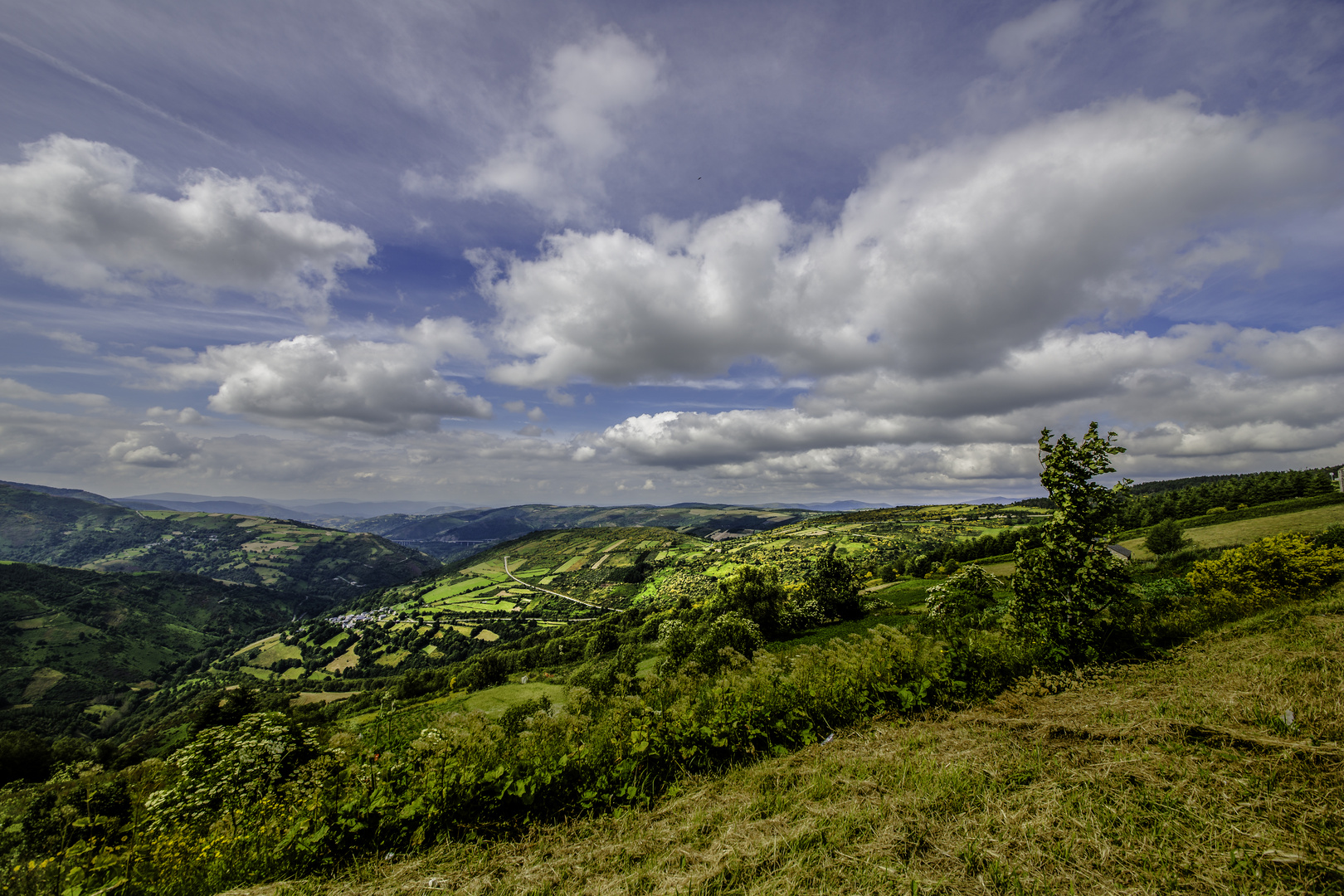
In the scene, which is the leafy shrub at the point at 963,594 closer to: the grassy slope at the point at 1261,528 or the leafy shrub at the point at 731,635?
the leafy shrub at the point at 731,635

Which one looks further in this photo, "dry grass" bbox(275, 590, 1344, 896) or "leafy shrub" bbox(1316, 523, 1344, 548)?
"leafy shrub" bbox(1316, 523, 1344, 548)

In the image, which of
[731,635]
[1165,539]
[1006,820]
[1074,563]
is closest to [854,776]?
[1006,820]

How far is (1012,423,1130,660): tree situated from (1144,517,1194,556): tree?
58707 millimetres

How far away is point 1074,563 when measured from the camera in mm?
12219

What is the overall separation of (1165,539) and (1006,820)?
7290 cm

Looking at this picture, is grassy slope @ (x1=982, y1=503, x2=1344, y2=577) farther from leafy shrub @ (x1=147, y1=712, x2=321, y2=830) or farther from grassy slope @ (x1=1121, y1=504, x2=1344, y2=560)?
leafy shrub @ (x1=147, y1=712, x2=321, y2=830)

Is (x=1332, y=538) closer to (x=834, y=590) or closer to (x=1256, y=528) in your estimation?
(x=1256, y=528)

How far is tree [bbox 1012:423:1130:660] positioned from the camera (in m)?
11.7

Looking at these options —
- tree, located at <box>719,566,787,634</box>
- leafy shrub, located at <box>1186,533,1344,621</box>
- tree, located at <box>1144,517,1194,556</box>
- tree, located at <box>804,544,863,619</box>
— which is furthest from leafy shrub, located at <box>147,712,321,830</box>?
tree, located at <box>1144,517,1194,556</box>

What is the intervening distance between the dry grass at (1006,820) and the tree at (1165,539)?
6333cm

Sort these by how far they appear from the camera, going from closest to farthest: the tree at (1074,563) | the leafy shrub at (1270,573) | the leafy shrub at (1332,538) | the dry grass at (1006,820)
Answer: the dry grass at (1006,820) → the tree at (1074,563) → the leafy shrub at (1270,573) → the leafy shrub at (1332,538)

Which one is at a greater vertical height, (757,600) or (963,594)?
(963,594)

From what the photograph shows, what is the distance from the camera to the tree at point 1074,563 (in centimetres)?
1170

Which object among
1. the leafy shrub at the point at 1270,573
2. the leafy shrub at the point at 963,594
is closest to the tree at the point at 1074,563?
the leafy shrub at the point at 1270,573
